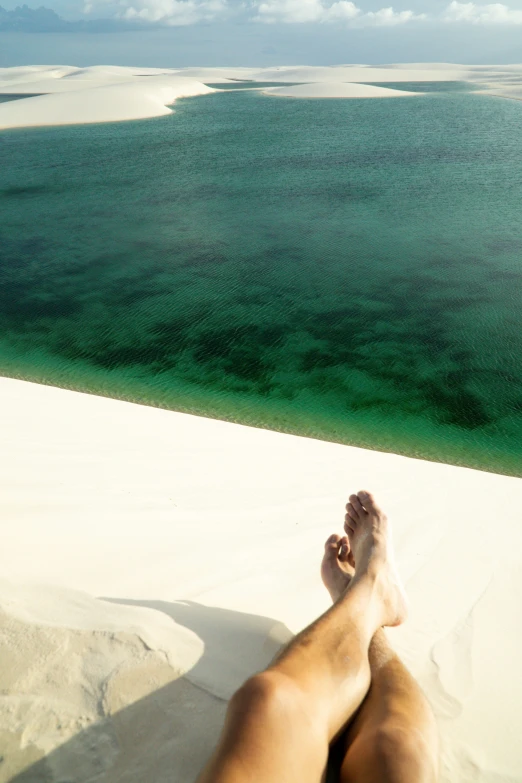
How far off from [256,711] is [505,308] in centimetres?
679

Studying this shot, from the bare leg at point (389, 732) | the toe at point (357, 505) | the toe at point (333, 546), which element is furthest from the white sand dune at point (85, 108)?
the bare leg at point (389, 732)

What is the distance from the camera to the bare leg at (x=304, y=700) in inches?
49.8

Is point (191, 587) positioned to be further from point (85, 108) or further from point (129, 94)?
point (129, 94)

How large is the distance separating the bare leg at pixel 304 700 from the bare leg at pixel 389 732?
0.05 metres

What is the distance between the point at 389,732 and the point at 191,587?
1.00 m

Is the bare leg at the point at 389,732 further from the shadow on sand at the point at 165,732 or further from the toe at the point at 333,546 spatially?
the toe at the point at 333,546

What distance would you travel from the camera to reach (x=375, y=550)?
2.29 m

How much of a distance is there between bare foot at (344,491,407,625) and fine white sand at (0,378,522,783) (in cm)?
14

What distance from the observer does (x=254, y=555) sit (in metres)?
2.59

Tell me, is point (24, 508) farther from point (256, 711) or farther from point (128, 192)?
point (128, 192)

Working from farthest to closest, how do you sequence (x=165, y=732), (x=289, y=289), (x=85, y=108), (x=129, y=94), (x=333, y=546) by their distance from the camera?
(x=129, y=94) → (x=85, y=108) → (x=289, y=289) → (x=333, y=546) → (x=165, y=732)

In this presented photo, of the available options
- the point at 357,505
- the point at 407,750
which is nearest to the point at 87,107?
the point at 357,505

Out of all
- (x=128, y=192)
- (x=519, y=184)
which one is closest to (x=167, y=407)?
(x=128, y=192)

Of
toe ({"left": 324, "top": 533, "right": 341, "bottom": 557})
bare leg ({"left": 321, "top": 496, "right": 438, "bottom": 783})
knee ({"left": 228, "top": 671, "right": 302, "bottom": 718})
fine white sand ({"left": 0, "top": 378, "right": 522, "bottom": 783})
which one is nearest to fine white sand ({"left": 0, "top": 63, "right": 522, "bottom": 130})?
fine white sand ({"left": 0, "top": 378, "right": 522, "bottom": 783})
